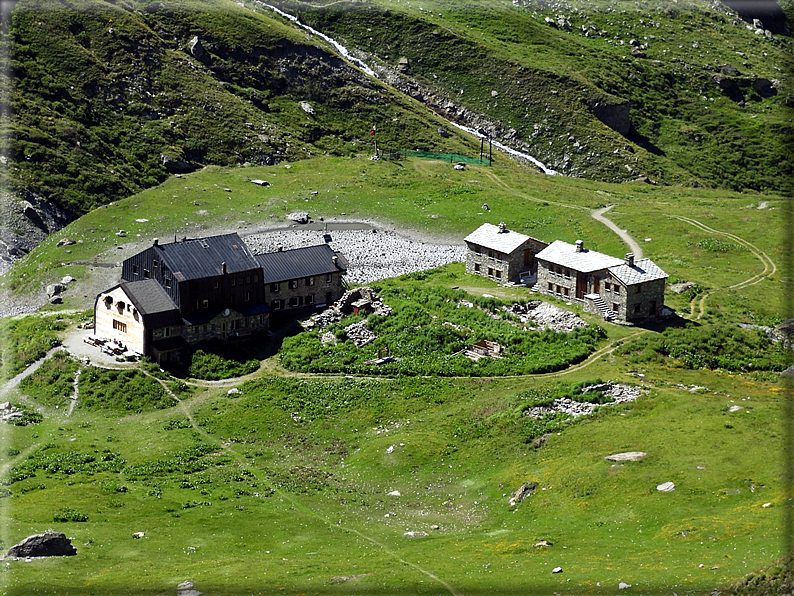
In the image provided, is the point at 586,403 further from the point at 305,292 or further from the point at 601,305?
the point at 305,292

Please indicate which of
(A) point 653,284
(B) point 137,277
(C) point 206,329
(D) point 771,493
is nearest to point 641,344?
(A) point 653,284

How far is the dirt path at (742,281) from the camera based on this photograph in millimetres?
112562

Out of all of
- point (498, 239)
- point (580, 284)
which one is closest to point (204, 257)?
point (498, 239)

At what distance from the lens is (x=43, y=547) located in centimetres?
6600

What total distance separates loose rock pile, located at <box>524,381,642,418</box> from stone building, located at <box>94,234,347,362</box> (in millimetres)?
33623

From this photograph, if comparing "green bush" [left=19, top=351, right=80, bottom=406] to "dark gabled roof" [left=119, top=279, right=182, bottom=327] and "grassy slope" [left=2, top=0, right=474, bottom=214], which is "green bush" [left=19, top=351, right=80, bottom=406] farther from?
"grassy slope" [left=2, top=0, right=474, bottom=214]

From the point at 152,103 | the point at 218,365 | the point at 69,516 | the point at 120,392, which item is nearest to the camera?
the point at 69,516

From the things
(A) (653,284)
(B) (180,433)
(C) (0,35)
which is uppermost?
(C) (0,35)

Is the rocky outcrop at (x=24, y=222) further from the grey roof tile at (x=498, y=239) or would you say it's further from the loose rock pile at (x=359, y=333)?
the grey roof tile at (x=498, y=239)

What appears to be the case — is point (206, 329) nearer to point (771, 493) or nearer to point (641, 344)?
point (641, 344)

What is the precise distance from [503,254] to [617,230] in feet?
86.6

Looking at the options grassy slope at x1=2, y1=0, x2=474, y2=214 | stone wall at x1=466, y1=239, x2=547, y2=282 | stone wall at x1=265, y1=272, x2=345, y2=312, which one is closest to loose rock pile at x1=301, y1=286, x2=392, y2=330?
stone wall at x1=265, y1=272, x2=345, y2=312

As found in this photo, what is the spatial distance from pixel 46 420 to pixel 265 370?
20.1 metres

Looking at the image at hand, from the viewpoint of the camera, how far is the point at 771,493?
231 feet
